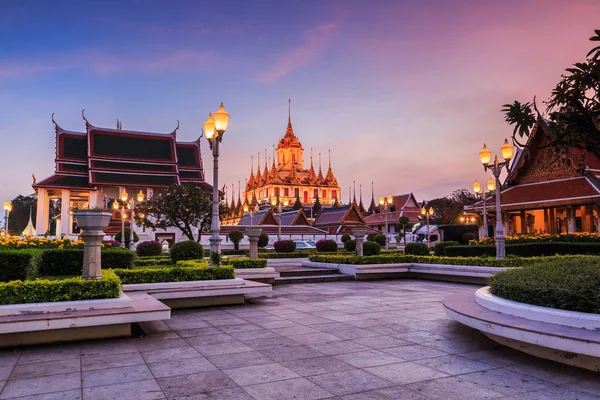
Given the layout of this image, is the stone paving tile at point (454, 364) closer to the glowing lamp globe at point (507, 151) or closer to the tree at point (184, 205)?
the glowing lamp globe at point (507, 151)

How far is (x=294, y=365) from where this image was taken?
5.97 metres

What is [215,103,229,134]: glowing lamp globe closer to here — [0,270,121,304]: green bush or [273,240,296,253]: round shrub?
[0,270,121,304]: green bush

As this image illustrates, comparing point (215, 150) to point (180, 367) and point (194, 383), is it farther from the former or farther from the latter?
point (194, 383)

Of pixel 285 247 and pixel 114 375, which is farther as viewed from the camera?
pixel 285 247

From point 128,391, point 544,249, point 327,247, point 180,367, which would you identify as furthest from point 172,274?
point 327,247

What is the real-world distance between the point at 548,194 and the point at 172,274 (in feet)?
74.6

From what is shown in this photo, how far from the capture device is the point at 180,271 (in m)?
11.2

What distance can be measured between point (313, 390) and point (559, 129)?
536 centimetres

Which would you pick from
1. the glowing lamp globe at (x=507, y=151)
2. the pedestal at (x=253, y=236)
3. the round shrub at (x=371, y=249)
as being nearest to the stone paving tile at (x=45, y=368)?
the pedestal at (x=253, y=236)

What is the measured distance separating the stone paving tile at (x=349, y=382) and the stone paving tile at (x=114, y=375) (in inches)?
77.6

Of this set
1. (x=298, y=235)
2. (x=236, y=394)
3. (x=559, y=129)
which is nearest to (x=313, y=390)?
(x=236, y=394)

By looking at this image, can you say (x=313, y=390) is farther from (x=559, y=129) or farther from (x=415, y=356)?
(x=559, y=129)

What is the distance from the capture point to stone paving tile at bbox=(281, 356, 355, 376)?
5.70 metres

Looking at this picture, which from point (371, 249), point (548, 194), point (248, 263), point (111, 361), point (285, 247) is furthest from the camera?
point (285, 247)
